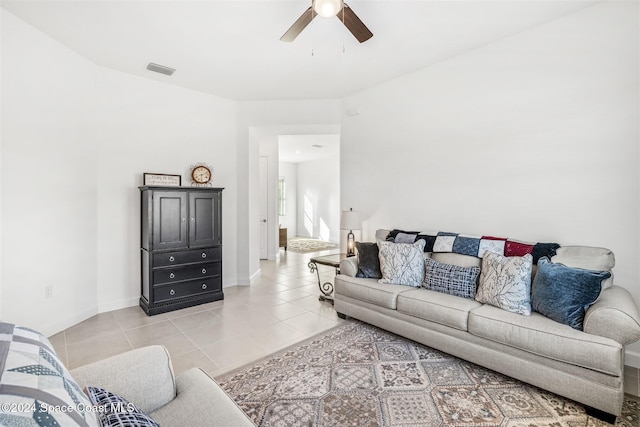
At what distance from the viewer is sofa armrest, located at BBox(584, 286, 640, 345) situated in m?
1.81

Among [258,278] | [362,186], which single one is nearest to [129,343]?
[258,278]

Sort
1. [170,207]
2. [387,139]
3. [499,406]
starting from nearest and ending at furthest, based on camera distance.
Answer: [499,406] → [170,207] → [387,139]

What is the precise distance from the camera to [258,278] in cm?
532

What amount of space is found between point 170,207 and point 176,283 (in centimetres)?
94

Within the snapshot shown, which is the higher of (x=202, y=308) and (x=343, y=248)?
(x=343, y=248)

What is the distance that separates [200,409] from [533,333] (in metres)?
2.10

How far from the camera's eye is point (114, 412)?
3.03ft

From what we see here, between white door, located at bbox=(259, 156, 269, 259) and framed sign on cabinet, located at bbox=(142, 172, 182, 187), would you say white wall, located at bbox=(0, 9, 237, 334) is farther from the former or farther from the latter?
white door, located at bbox=(259, 156, 269, 259)

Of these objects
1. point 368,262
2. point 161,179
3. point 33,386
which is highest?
point 161,179

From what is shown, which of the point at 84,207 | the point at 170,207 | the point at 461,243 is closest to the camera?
the point at 461,243

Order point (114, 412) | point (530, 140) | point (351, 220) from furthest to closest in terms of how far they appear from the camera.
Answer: point (351, 220) < point (530, 140) < point (114, 412)

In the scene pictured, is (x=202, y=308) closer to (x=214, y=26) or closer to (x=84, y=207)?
(x=84, y=207)

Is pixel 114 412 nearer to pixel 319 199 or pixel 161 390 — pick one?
pixel 161 390

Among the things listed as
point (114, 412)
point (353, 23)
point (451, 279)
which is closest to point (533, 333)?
point (451, 279)
